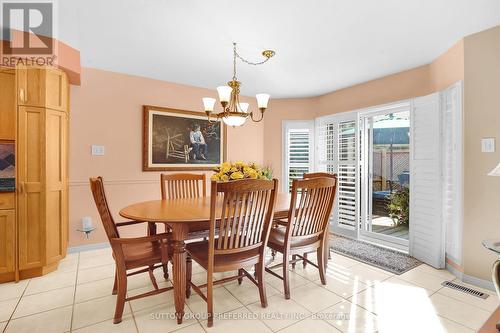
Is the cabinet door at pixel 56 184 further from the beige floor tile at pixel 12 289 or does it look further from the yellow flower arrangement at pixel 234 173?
the yellow flower arrangement at pixel 234 173

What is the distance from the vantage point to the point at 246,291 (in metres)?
2.36

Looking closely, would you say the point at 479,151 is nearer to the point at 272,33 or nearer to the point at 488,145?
the point at 488,145

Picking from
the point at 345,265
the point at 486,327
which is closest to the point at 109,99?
the point at 345,265

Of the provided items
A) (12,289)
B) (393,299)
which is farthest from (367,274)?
(12,289)

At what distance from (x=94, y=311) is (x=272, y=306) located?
4.70 ft

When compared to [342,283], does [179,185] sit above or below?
above

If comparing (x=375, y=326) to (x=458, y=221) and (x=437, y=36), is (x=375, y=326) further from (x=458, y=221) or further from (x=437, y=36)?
(x=437, y=36)

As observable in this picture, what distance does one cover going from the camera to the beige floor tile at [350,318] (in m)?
1.84

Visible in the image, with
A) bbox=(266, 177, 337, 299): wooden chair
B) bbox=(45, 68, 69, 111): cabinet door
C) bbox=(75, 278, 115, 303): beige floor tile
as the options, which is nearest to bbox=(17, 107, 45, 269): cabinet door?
bbox=(45, 68, 69, 111): cabinet door

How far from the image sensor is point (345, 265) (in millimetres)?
2961

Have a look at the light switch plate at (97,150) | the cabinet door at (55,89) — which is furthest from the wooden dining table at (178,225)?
the light switch plate at (97,150)

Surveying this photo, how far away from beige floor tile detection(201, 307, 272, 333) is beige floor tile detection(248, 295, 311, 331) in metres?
0.06

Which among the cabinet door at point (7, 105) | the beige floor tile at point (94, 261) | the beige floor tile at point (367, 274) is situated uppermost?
the cabinet door at point (7, 105)

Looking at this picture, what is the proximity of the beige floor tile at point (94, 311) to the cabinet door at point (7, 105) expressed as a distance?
194 centimetres
